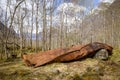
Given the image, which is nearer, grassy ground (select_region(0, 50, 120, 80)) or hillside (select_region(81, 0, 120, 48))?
grassy ground (select_region(0, 50, 120, 80))

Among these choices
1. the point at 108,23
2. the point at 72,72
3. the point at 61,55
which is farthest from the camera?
the point at 108,23

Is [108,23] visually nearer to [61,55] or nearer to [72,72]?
[61,55]

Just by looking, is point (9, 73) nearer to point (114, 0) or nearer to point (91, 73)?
point (91, 73)

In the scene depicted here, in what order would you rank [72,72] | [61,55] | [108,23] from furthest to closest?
[108,23], [61,55], [72,72]

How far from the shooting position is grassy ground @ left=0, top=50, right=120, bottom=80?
7910mm

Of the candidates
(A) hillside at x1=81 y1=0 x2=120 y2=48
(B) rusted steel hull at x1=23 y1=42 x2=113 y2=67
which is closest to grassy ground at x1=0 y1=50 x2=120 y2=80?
(B) rusted steel hull at x1=23 y1=42 x2=113 y2=67

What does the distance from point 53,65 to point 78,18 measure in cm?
4048

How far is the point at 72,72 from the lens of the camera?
8445mm

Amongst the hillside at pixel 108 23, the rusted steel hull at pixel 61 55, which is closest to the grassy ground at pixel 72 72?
the rusted steel hull at pixel 61 55

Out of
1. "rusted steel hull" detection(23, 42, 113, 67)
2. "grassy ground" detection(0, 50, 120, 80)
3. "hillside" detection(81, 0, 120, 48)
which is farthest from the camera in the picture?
"hillside" detection(81, 0, 120, 48)

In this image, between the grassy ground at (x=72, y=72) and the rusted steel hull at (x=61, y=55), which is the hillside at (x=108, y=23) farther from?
the grassy ground at (x=72, y=72)

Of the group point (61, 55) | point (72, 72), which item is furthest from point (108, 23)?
point (72, 72)

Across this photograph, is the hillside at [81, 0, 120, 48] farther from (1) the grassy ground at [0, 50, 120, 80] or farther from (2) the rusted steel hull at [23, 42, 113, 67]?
(1) the grassy ground at [0, 50, 120, 80]

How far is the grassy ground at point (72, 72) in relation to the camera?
7910 millimetres
